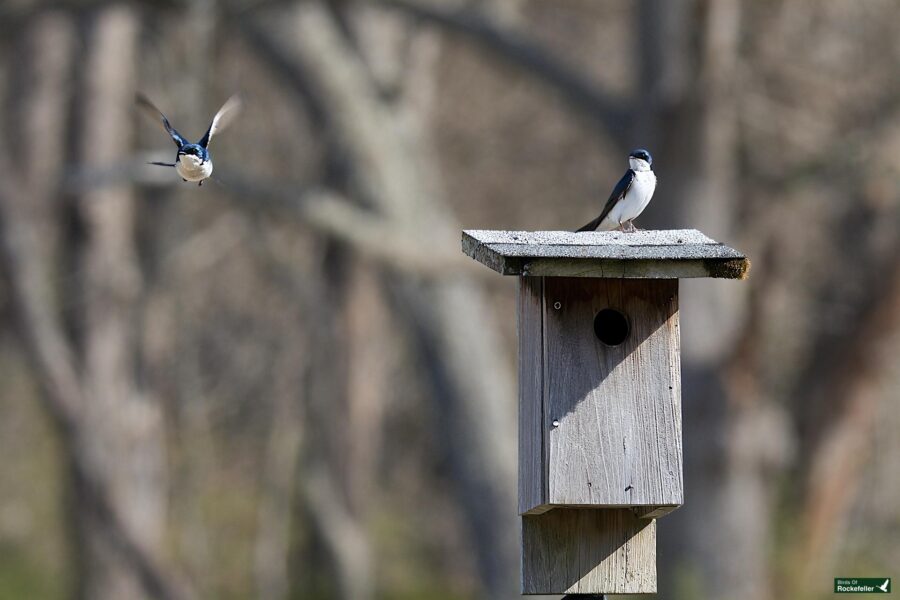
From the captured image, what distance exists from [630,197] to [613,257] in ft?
2.06

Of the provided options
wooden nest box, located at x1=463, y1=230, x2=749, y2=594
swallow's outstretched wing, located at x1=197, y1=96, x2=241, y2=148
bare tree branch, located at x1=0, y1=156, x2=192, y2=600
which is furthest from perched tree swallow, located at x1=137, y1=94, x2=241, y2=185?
bare tree branch, located at x1=0, y1=156, x2=192, y2=600

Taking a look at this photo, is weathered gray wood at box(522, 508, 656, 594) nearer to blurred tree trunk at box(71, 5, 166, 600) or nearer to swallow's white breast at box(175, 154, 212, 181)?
swallow's white breast at box(175, 154, 212, 181)

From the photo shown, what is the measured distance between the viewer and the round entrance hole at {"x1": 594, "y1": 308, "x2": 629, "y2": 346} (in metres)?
3.87

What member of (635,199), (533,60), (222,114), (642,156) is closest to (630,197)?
(635,199)

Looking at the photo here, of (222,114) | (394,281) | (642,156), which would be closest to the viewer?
(222,114)

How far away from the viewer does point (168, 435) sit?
56.9 feet

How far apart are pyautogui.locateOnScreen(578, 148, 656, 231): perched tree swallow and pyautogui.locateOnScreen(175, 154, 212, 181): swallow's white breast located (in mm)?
1002

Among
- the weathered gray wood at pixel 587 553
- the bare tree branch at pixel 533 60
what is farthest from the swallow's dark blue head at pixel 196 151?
the bare tree branch at pixel 533 60

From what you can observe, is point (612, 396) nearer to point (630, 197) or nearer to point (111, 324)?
point (630, 197)

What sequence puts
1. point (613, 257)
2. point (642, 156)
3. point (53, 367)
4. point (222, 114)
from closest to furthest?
point (613, 257)
point (222, 114)
point (642, 156)
point (53, 367)

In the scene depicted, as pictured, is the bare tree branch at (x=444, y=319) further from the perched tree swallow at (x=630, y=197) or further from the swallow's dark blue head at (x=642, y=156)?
the perched tree swallow at (x=630, y=197)

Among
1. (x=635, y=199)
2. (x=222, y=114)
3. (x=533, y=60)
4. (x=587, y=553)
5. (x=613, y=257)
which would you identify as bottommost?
(x=587, y=553)

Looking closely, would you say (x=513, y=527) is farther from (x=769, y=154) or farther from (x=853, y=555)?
(x=853, y=555)

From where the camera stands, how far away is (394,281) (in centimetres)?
1077
